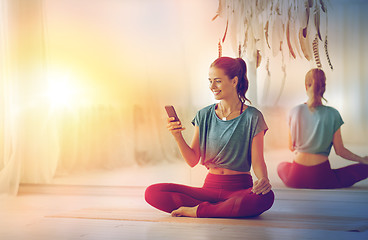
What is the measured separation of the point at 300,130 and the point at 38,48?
2337 mm

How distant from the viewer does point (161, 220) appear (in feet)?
8.66

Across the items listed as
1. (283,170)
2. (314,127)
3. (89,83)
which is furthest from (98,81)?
(314,127)

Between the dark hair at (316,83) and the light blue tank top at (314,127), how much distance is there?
38 mm

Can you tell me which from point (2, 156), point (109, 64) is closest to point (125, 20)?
point (109, 64)

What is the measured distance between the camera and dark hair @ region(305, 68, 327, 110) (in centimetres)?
334

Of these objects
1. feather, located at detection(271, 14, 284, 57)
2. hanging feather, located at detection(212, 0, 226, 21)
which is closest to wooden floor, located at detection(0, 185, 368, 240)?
feather, located at detection(271, 14, 284, 57)

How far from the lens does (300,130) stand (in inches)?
134

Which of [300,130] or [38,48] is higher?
[38,48]

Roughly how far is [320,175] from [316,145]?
0.21 m

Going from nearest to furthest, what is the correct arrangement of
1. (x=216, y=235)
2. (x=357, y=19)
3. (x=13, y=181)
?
(x=216, y=235) < (x=357, y=19) < (x=13, y=181)

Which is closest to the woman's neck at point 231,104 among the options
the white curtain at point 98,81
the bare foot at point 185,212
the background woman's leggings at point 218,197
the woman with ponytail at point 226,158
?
the woman with ponytail at point 226,158

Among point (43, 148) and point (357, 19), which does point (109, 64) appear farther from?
point (357, 19)

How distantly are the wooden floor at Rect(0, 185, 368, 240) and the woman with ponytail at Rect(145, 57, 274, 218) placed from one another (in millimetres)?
85

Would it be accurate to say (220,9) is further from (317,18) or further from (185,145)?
(185,145)
